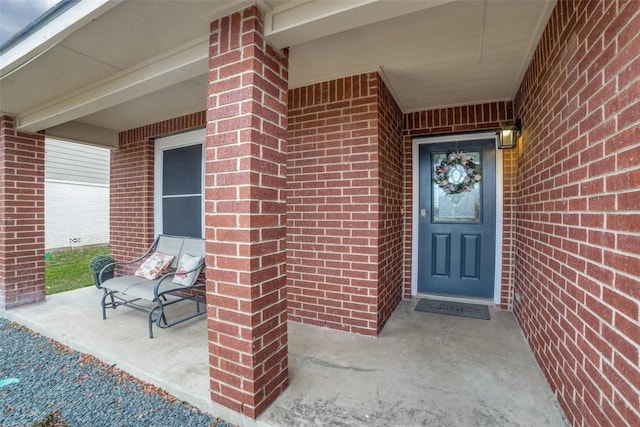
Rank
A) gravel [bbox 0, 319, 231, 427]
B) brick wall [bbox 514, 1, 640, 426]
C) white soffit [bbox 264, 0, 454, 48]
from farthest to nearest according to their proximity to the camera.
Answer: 1. gravel [bbox 0, 319, 231, 427]
2. white soffit [bbox 264, 0, 454, 48]
3. brick wall [bbox 514, 1, 640, 426]

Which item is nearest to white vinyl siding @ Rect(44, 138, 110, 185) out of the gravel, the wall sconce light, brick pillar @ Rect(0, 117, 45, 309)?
brick pillar @ Rect(0, 117, 45, 309)

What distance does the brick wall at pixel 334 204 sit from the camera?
Answer: 8.92 feet

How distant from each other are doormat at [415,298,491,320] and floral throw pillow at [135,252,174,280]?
120 inches

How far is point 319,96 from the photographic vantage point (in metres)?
2.91

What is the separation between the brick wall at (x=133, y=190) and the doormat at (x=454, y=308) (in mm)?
3979

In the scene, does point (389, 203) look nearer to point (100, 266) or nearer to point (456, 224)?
point (456, 224)

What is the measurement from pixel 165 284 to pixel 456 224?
138 inches

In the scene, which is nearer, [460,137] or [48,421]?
[48,421]

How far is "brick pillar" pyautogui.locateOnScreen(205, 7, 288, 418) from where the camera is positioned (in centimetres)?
163

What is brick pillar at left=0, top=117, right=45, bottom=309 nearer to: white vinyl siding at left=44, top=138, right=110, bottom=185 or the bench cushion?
the bench cushion

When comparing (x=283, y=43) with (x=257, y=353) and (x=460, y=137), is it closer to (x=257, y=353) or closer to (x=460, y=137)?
(x=257, y=353)

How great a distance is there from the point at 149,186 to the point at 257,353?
3732mm

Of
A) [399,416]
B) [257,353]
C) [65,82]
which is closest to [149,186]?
[65,82]

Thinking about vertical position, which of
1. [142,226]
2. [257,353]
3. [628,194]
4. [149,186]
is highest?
[149,186]
